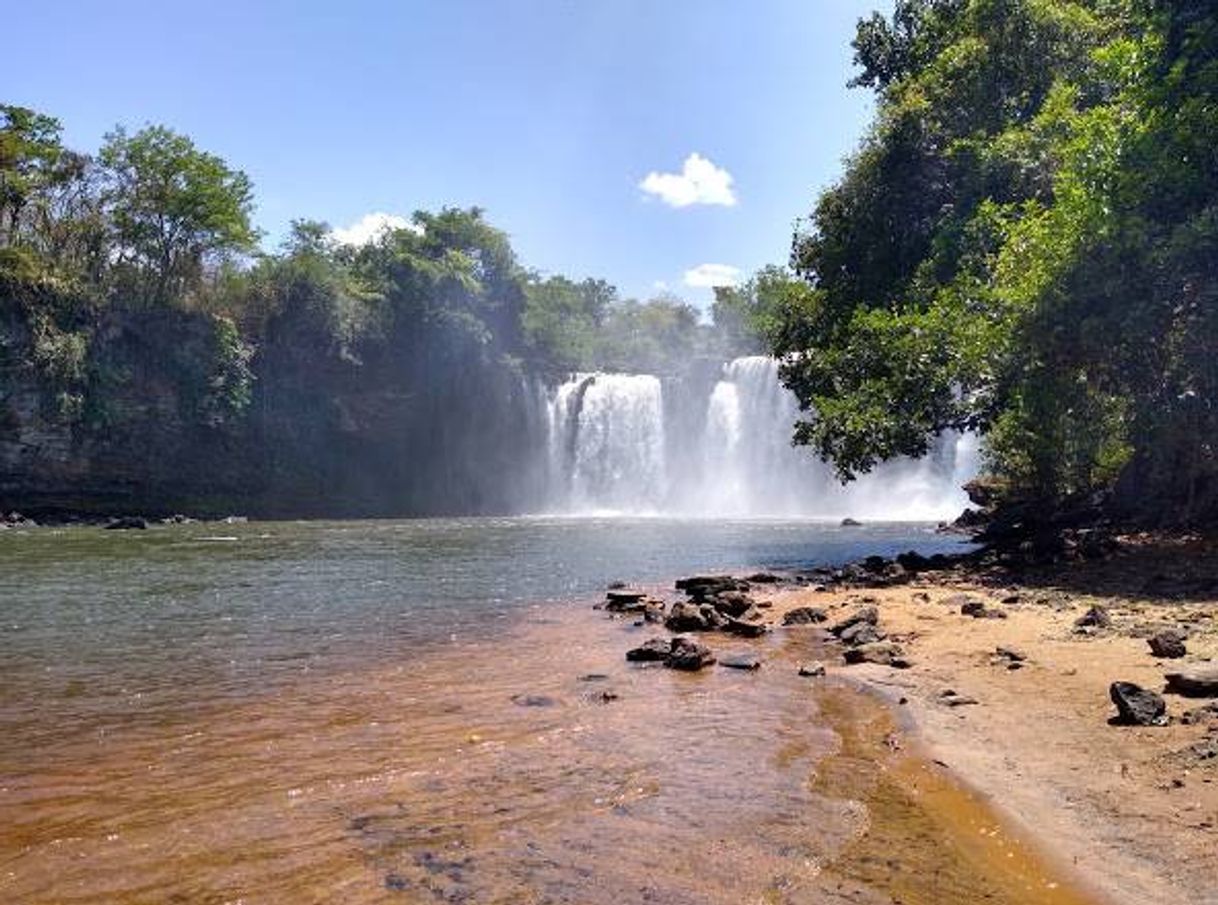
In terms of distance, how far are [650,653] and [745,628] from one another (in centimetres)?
218

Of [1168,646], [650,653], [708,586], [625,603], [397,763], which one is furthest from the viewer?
[708,586]

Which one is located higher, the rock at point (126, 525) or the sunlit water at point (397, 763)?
the sunlit water at point (397, 763)

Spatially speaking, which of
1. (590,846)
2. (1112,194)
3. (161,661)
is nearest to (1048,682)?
(590,846)

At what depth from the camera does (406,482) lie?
5616cm

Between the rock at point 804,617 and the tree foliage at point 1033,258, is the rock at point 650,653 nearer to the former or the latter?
the rock at point 804,617

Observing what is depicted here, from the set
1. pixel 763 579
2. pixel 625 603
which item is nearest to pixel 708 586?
pixel 625 603

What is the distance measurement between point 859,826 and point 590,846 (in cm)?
152

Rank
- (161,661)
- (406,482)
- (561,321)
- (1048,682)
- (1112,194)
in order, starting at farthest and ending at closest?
(561,321) → (406,482) → (1112,194) → (161,661) → (1048,682)

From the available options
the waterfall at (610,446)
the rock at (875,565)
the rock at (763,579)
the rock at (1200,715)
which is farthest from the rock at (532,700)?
the waterfall at (610,446)

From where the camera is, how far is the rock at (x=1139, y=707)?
6246 millimetres

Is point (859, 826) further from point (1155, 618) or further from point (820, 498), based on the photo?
point (820, 498)

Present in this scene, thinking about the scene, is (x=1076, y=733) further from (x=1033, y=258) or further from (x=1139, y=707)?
(x=1033, y=258)

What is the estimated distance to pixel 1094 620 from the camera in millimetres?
10109

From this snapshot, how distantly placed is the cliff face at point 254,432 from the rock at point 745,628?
37.6m
